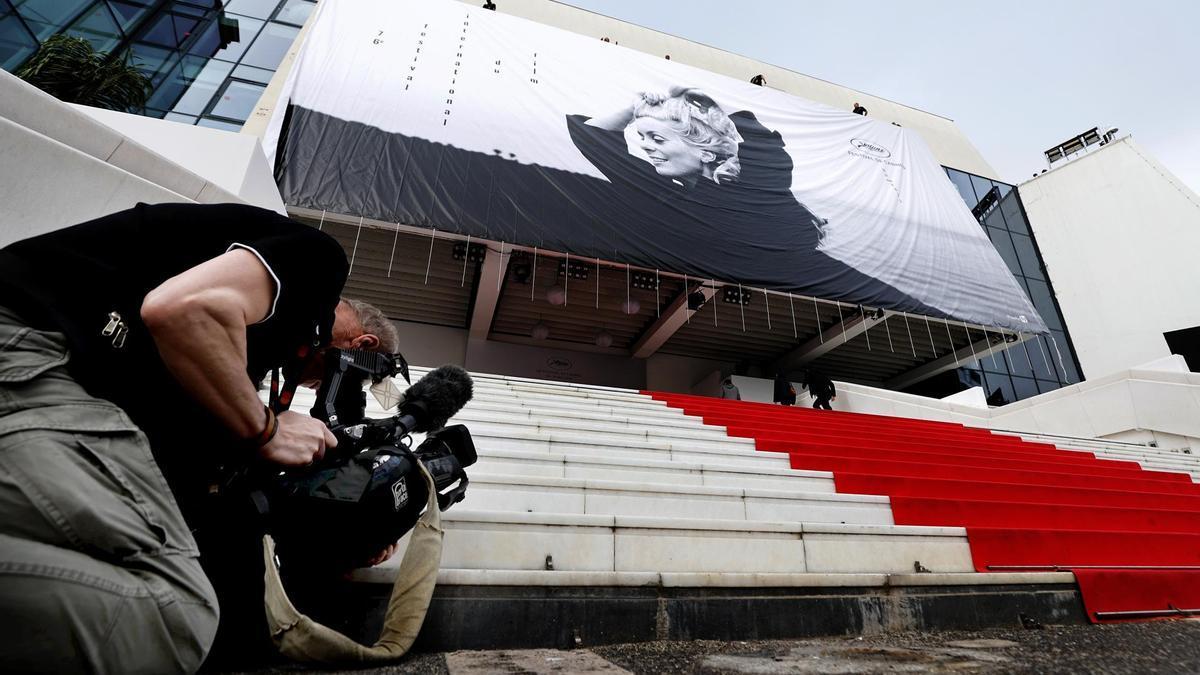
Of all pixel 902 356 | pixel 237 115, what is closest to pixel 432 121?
pixel 237 115

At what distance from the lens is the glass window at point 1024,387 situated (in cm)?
1408

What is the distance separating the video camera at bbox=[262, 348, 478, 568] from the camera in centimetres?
114

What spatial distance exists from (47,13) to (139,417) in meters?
8.67

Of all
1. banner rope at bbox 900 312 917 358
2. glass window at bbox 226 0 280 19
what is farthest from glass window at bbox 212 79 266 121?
banner rope at bbox 900 312 917 358

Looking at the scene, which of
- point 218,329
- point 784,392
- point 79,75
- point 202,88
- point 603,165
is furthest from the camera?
point 784,392

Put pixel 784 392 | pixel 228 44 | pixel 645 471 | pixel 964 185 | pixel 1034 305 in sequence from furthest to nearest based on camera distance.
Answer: pixel 964 185 < pixel 1034 305 < pixel 784 392 < pixel 228 44 < pixel 645 471

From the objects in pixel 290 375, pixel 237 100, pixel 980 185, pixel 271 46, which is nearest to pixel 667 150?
pixel 237 100

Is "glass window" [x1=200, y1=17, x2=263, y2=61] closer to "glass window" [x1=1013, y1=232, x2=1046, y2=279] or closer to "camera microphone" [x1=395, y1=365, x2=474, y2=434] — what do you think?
"camera microphone" [x1=395, y1=365, x2=474, y2=434]

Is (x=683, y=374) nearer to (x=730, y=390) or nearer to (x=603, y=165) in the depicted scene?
(x=730, y=390)

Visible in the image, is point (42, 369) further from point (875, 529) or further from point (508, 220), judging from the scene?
point (508, 220)

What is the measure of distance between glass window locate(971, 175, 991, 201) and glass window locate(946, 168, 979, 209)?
0.22 meters

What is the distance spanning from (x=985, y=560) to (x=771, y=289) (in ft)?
21.5

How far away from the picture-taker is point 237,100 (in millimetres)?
9836

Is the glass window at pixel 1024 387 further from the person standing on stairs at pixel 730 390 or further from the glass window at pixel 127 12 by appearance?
the glass window at pixel 127 12
